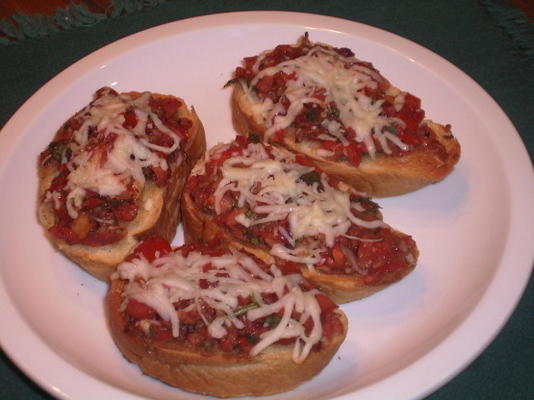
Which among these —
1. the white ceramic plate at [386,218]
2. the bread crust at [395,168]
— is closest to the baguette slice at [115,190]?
the white ceramic plate at [386,218]

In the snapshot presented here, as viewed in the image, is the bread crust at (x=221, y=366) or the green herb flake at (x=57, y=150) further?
the green herb flake at (x=57, y=150)

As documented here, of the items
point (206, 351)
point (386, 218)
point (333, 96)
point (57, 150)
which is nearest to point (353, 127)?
point (333, 96)

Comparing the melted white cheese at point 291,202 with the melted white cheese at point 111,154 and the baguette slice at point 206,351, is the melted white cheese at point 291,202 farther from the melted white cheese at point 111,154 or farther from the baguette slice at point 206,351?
the melted white cheese at point 111,154

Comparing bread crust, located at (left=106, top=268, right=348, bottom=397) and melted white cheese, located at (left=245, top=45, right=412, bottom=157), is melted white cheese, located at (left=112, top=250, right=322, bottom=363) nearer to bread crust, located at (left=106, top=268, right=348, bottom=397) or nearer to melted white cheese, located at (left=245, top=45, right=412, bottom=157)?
bread crust, located at (left=106, top=268, right=348, bottom=397)

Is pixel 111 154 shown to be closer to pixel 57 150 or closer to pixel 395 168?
pixel 57 150

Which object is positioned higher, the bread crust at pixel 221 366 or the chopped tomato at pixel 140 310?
the chopped tomato at pixel 140 310

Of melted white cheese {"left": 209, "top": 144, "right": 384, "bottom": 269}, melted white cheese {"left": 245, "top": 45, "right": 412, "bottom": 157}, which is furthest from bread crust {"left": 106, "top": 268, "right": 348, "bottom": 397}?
melted white cheese {"left": 245, "top": 45, "right": 412, "bottom": 157}

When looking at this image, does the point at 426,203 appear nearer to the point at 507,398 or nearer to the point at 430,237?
the point at 430,237
